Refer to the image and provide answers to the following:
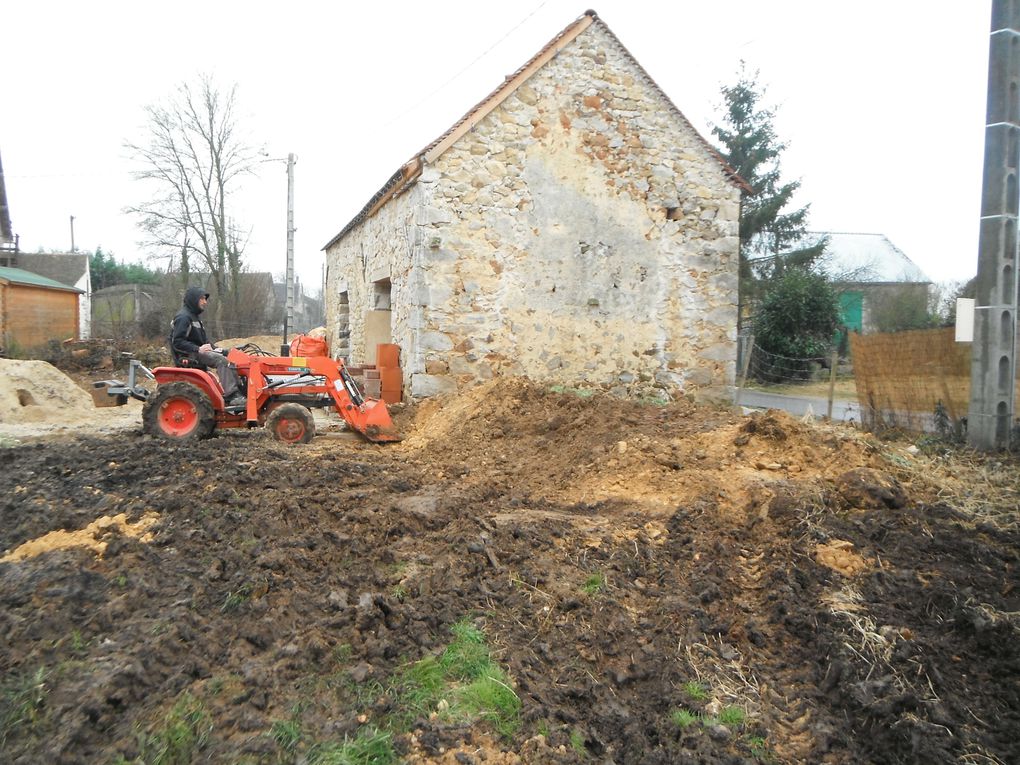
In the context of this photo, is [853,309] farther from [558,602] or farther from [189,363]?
[558,602]

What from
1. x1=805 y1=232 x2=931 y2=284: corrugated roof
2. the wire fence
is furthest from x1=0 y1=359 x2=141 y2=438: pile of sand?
x1=805 y1=232 x2=931 y2=284: corrugated roof

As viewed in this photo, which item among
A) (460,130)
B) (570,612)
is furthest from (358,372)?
(570,612)

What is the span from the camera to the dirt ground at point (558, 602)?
2.97 m

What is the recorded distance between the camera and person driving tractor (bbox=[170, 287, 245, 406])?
867 centimetres

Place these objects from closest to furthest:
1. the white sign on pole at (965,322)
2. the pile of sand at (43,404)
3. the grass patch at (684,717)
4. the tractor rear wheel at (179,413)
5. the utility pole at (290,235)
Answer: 1. the grass patch at (684,717)
2. the white sign on pole at (965,322)
3. the tractor rear wheel at (179,413)
4. the pile of sand at (43,404)
5. the utility pole at (290,235)

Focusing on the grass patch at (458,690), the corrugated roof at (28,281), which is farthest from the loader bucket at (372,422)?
the corrugated roof at (28,281)

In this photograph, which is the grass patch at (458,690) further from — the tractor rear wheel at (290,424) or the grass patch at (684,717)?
the tractor rear wheel at (290,424)

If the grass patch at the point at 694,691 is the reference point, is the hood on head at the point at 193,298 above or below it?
above

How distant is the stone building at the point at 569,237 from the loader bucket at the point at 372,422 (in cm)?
152

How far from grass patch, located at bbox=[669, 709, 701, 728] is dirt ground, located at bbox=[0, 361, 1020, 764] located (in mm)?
16

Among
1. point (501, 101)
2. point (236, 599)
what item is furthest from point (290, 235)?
point (236, 599)

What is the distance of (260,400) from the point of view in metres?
8.99

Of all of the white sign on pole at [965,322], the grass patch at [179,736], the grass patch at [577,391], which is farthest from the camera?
the grass patch at [577,391]

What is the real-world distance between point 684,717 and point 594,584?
121 cm
